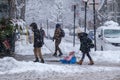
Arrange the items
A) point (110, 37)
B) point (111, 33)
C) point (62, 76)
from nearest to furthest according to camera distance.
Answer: point (62, 76)
point (110, 37)
point (111, 33)

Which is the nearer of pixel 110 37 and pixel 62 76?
pixel 62 76

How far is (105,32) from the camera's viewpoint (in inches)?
1500

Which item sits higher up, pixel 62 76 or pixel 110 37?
pixel 62 76

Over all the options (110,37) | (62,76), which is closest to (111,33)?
(110,37)

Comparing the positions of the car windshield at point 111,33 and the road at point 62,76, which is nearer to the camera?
the road at point 62,76

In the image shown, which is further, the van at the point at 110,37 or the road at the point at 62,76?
the van at the point at 110,37

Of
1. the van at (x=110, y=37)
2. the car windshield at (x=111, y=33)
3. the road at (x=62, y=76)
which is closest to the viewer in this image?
the road at (x=62, y=76)

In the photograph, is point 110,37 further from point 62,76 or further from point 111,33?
point 62,76

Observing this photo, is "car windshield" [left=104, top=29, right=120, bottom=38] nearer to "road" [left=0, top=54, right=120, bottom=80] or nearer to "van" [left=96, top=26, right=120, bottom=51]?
"van" [left=96, top=26, right=120, bottom=51]

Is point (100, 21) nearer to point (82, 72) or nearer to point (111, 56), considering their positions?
point (111, 56)

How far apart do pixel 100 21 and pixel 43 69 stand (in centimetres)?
6310

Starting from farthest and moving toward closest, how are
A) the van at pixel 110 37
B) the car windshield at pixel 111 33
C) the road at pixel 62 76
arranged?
the car windshield at pixel 111 33 → the van at pixel 110 37 → the road at pixel 62 76

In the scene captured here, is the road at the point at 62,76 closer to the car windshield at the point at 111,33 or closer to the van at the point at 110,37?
the van at the point at 110,37

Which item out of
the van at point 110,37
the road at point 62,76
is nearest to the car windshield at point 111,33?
the van at point 110,37
